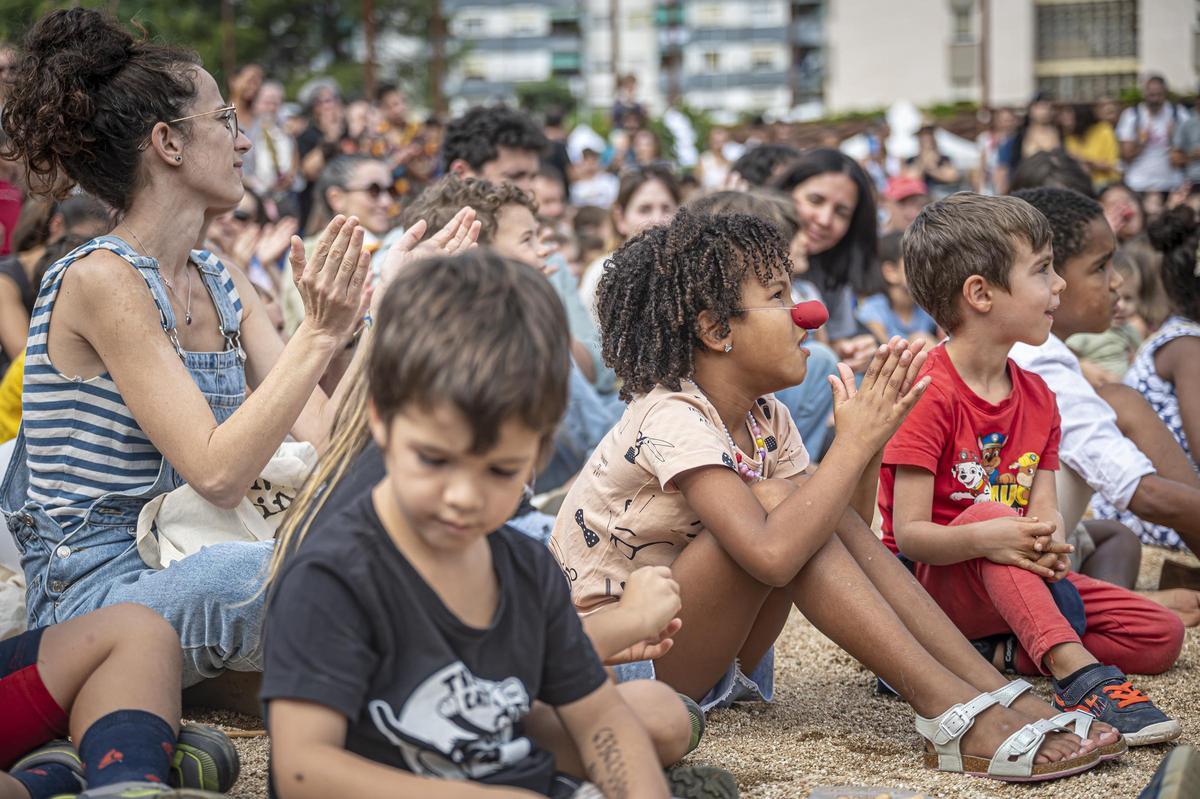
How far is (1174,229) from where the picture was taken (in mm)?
4707

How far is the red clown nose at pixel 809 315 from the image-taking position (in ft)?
9.23

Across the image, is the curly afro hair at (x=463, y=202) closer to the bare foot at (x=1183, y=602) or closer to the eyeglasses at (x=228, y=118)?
the eyeglasses at (x=228, y=118)

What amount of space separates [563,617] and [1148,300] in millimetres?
5094

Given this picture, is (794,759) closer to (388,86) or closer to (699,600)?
(699,600)

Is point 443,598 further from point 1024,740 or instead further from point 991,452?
point 991,452

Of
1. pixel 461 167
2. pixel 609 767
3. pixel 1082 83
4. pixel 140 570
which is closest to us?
pixel 609 767

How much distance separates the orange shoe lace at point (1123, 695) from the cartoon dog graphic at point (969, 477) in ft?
1.89

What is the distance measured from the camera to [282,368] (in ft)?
8.54

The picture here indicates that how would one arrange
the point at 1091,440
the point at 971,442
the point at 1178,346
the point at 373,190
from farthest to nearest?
the point at 373,190 < the point at 1178,346 < the point at 1091,440 < the point at 971,442

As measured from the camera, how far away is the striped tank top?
271 centimetres

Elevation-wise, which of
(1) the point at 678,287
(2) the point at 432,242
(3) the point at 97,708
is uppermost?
(2) the point at 432,242

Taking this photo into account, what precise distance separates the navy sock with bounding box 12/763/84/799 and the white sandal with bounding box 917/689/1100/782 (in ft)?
5.49

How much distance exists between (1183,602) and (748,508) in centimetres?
205

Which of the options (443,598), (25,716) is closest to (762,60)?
(25,716)
